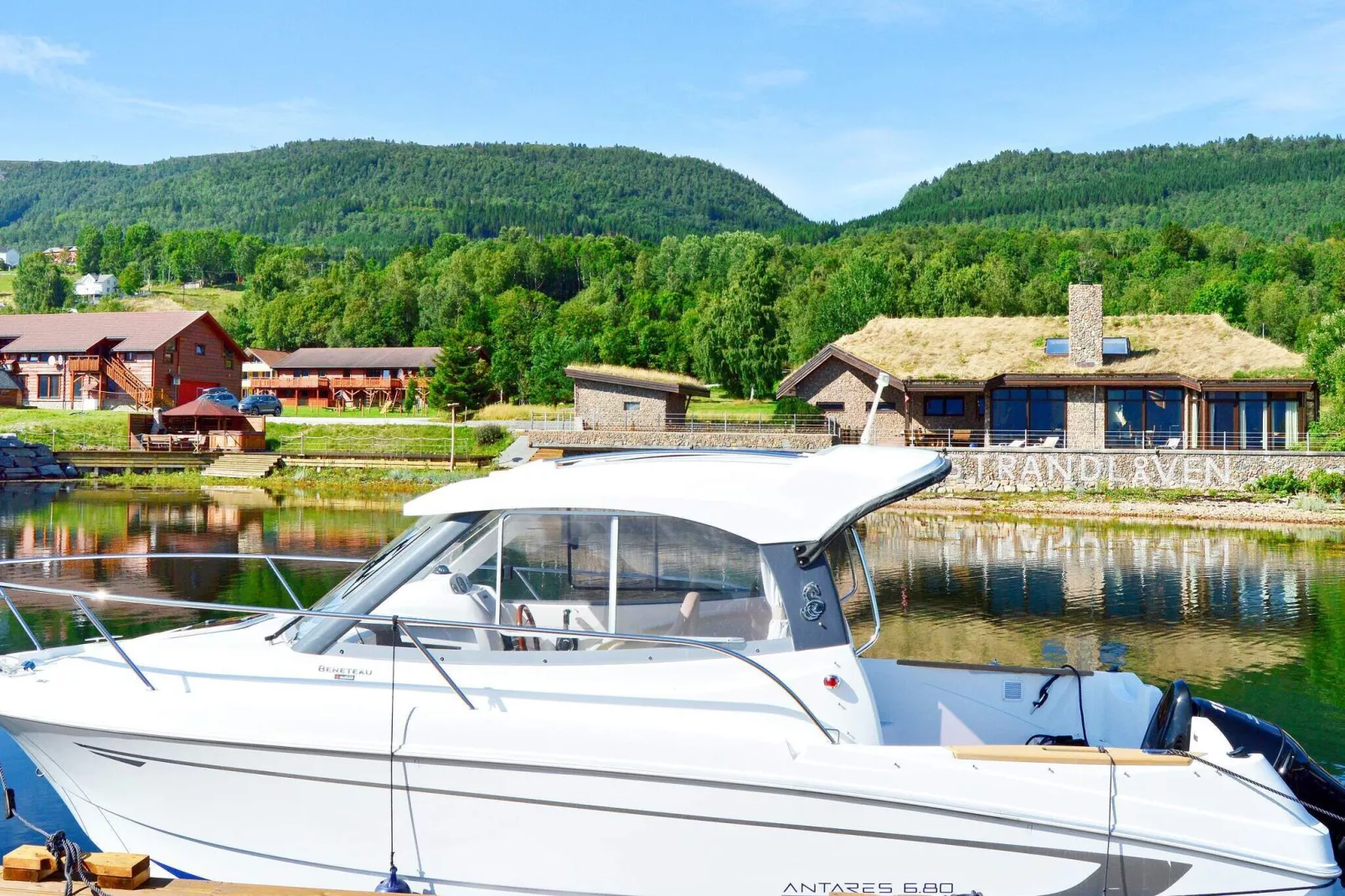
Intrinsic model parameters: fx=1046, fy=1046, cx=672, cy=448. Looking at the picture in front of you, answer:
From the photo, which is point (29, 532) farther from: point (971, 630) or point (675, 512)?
point (675, 512)

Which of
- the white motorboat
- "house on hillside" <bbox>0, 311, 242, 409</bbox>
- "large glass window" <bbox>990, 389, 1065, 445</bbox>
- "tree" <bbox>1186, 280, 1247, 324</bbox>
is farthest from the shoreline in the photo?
A: "tree" <bbox>1186, 280, 1247, 324</bbox>

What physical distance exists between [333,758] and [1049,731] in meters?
4.44

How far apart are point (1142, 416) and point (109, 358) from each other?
55.2 metres

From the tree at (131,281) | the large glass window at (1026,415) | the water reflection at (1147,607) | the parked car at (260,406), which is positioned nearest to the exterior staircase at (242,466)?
the parked car at (260,406)

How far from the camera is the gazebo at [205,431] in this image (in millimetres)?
48594

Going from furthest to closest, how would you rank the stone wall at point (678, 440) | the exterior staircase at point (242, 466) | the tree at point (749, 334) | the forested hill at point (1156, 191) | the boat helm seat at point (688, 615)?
1. the forested hill at point (1156, 191)
2. the tree at point (749, 334)
3. the exterior staircase at point (242, 466)
4. the stone wall at point (678, 440)
5. the boat helm seat at point (688, 615)

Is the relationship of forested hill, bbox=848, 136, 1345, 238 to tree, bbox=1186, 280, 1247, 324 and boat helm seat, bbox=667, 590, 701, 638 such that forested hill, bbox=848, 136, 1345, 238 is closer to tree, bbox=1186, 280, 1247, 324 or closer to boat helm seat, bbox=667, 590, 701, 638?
tree, bbox=1186, 280, 1247, 324

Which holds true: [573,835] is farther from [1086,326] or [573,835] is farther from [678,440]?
[1086,326]

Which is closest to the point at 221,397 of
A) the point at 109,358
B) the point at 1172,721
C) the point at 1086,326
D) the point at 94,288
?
the point at 109,358

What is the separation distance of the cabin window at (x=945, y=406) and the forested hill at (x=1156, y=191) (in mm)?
105991

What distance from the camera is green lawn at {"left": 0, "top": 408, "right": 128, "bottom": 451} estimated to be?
49938 mm

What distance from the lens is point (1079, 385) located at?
4044cm

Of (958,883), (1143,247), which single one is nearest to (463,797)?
(958,883)

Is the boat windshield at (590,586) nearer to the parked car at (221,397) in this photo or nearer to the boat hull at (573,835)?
the boat hull at (573,835)
